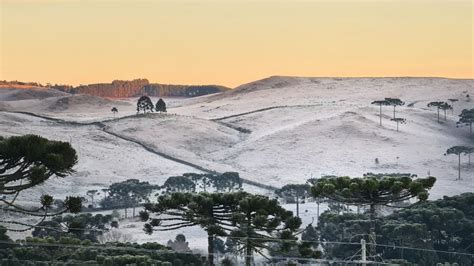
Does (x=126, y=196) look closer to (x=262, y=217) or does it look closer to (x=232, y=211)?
(x=232, y=211)

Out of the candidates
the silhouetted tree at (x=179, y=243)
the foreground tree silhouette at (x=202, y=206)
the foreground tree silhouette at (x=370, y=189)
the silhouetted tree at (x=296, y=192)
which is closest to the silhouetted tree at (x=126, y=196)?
the silhouetted tree at (x=296, y=192)

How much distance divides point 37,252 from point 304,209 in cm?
10920

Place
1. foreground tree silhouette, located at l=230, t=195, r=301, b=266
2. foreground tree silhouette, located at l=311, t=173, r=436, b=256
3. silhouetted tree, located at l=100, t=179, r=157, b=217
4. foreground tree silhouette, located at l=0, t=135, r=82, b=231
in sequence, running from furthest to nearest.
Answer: silhouetted tree, located at l=100, t=179, r=157, b=217 → foreground tree silhouette, located at l=230, t=195, r=301, b=266 → foreground tree silhouette, located at l=311, t=173, r=436, b=256 → foreground tree silhouette, located at l=0, t=135, r=82, b=231

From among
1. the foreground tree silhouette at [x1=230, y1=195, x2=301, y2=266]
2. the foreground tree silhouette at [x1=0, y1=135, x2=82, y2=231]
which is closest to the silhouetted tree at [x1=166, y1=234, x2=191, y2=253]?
the foreground tree silhouette at [x1=230, y1=195, x2=301, y2=266]

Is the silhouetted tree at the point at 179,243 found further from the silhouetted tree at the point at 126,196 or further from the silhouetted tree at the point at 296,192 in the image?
the silhouetted tree at the point at 126,196

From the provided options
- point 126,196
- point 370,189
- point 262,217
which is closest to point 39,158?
point 262,217

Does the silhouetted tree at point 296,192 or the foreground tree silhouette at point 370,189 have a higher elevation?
the foreground tree silhouette at point 370,189

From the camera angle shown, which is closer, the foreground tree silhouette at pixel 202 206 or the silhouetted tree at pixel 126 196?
the foreground tree silhouette at pixel 202 206

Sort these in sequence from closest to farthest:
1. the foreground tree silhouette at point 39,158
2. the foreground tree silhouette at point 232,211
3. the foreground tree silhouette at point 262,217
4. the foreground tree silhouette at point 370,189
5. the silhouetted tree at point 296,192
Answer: the foreground tree silhouette at point 39,158 → the foreground tree silhouette at point 370,189 → the foreground tree silhouette at point 262,217 → the foreground tree silhouette at point 232,211 → the silhouetted tree at point 296,192

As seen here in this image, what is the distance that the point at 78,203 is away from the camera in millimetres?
29859

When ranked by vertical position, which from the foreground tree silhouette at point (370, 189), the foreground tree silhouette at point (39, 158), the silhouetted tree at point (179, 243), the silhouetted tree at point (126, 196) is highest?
the foreground tree silhouette at point (39, 158)

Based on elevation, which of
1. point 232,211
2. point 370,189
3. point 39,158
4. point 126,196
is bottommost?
point 126,196

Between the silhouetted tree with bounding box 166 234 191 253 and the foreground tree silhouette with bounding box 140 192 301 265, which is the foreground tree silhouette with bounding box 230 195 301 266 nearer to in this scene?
the foreground tree silhouette with bounding box 140 192 301 265

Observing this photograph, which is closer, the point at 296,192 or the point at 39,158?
the point at 39,158
